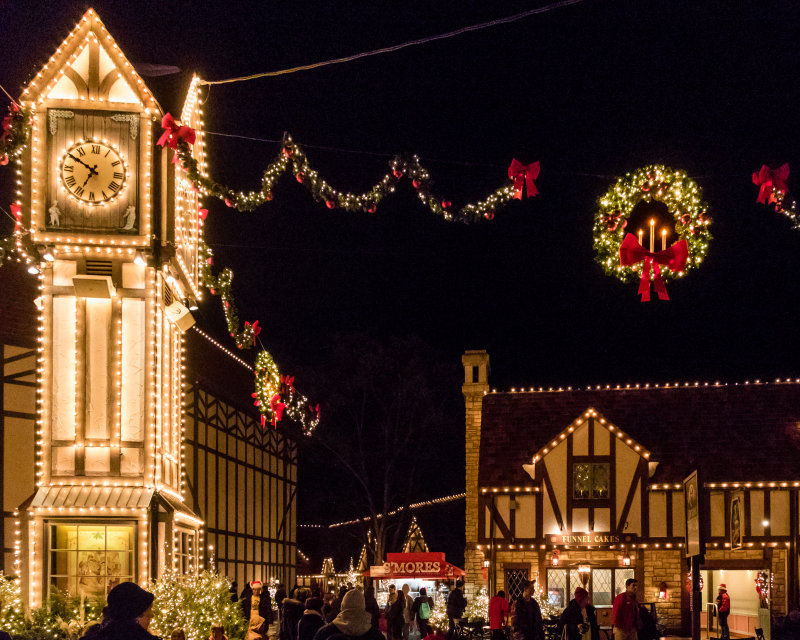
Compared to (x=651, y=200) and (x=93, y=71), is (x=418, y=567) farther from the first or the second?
(x=651, y=200)

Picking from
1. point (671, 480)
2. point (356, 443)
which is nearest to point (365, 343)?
point (356, 443)

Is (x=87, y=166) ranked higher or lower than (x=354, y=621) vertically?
higher

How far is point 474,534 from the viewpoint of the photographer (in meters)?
31.2

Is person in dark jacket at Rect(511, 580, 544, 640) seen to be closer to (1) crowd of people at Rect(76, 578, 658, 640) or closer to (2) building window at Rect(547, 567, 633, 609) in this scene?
(1) crowd of people at Rect(76, 578, 658, 640)

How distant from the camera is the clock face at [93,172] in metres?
15.6

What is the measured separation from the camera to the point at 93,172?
15617 millimetres

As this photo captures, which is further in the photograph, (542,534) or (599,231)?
(542,534)

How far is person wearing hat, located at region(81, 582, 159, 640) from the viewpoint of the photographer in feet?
17.5

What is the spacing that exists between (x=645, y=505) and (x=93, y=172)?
18661mm

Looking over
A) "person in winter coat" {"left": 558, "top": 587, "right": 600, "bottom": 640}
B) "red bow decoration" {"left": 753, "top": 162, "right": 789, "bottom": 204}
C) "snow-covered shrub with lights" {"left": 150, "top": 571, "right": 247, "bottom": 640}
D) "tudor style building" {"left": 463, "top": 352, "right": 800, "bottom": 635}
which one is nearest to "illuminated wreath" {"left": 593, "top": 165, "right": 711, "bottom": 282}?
"red bow decoration" {"left": 753, "top": 162, "right": 789, "bottom": 204}

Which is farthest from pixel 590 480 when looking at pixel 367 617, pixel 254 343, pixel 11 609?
pixel 367 617

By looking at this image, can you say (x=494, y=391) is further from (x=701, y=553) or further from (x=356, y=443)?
(x=701, y=553)

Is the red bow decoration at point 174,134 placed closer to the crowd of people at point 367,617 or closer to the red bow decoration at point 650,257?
the red bow decoration at point 650,257

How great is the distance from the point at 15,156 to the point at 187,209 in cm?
318
